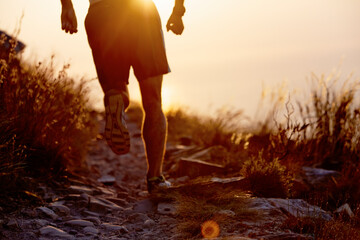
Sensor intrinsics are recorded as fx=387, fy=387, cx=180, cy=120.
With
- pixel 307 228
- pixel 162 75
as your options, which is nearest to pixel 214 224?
pixel 307 228

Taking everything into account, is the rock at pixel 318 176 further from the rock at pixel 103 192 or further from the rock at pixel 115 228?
the rock at pixel 115 228

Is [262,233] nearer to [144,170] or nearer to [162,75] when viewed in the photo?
[162,75]

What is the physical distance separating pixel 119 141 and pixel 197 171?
1.42 m

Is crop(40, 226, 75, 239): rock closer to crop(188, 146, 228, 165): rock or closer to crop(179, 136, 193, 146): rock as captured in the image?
crop(188, 146, 228, 165): rock

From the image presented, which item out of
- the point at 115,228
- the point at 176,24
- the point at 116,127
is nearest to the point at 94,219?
the point at 115,228

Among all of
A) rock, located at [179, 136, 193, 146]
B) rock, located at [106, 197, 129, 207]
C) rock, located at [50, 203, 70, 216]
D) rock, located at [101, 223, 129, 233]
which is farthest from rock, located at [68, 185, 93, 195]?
rock, located at [179, 136, 193, 146]

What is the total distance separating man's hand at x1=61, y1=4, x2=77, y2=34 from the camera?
9.57 feet

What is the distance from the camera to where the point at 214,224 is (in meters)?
2.33

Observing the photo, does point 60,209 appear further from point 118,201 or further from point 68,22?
point 68,22

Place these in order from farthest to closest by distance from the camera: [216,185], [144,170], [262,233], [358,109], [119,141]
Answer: [144,170] → [358,109] → [216,185] → [119,141] → [262,233]

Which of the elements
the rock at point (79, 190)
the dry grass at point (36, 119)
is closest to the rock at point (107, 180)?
the dry grass at point (36, 119)

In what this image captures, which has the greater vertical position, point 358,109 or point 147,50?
point 147,50

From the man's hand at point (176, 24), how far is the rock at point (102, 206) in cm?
148

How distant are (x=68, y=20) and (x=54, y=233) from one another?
1.55 metres
